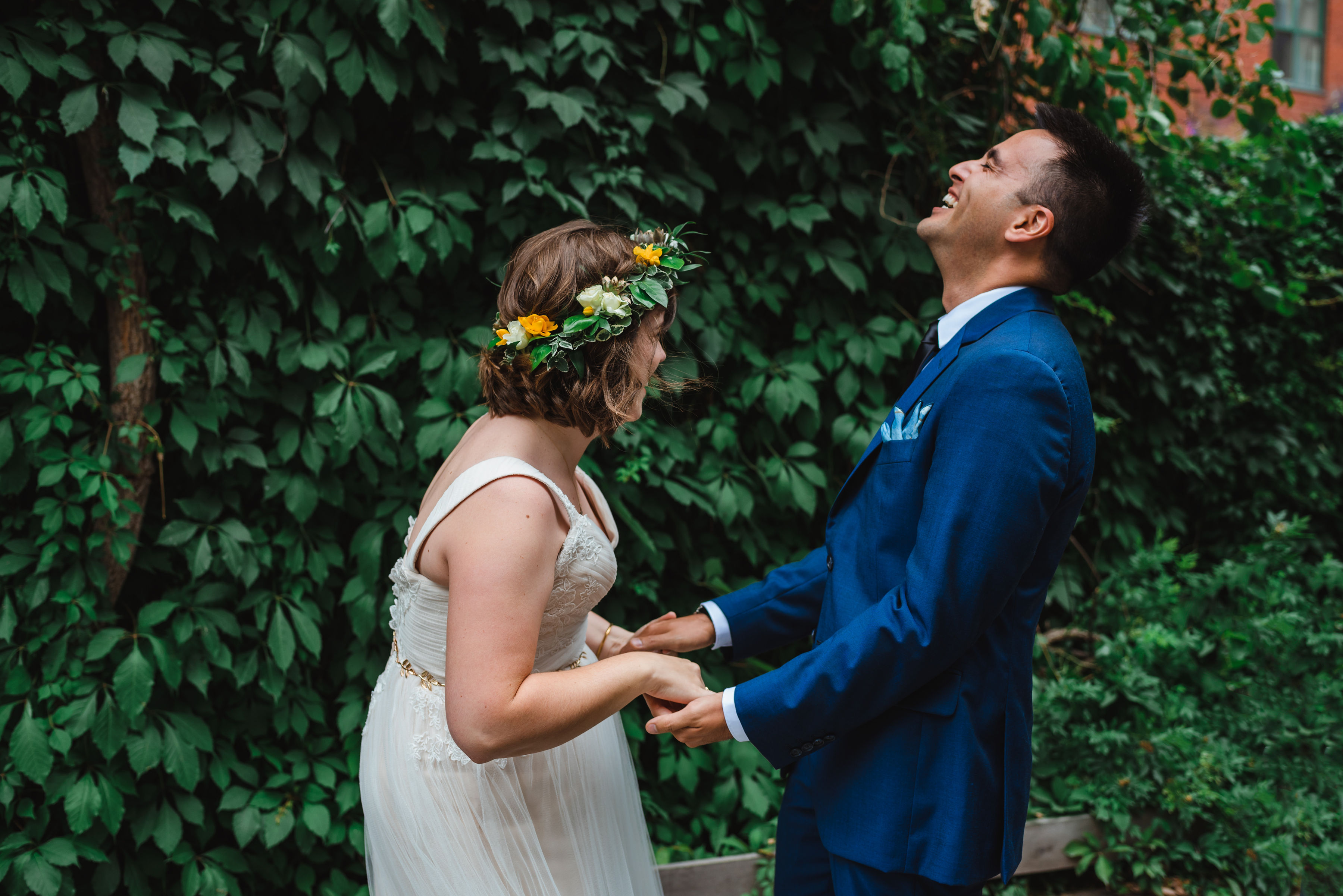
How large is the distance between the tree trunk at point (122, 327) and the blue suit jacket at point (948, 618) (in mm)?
1942

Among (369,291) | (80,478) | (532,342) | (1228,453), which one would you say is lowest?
(1228,453)

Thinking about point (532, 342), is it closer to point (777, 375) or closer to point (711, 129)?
point (777, 375)

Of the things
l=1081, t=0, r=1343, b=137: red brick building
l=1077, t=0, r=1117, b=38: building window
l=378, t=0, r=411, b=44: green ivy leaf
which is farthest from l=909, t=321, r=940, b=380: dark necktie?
l=1081, t=0, r=1343, b=137: red brick building

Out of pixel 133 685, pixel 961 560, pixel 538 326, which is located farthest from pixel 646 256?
pixel 133 685

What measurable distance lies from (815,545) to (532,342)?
1.88 meters

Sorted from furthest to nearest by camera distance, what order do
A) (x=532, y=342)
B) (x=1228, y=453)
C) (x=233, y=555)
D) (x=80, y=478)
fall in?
(x=1228, y=453)
(x=233, y=555)
(x=80, y=478)
(x=532, y=342)

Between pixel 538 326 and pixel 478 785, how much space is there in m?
0.85

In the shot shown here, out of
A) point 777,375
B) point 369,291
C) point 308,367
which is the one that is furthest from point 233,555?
point 777,375

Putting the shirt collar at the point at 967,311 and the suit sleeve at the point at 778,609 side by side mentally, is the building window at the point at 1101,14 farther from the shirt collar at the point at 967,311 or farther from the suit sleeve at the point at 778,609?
the suit sleeve at the point at 778,609

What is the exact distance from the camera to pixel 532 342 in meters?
1.59

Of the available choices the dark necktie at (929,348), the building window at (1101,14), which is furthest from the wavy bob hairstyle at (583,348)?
the building window at (1101,14)

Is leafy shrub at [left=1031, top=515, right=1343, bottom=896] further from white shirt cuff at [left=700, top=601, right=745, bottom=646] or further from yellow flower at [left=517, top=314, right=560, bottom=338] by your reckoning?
yellow flower at [left=517, top=314, right=560, bottom=338]

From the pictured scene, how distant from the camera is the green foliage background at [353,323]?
7.53 feet

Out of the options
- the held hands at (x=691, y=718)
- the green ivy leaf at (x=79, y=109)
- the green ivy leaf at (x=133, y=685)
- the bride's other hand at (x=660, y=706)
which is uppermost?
the green ivy leaf at (x=79, y=109)
